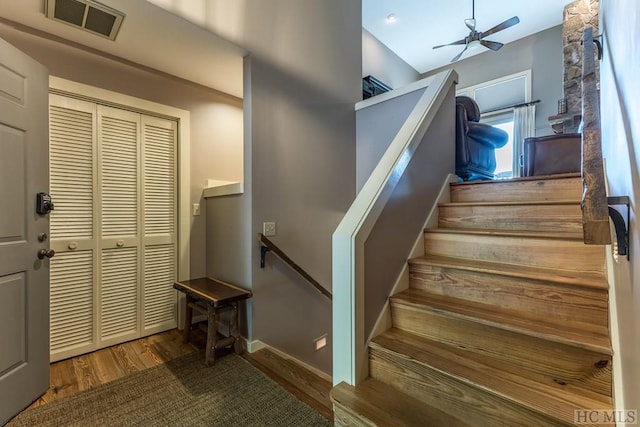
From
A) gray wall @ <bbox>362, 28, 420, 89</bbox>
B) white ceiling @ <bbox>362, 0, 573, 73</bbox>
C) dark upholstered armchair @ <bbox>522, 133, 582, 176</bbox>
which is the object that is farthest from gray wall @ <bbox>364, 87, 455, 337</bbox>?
gray wall @ <bbox>362, 28, 420, 89</bbox>

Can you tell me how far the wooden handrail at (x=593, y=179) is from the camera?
72cm

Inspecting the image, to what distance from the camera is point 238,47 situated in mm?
2273

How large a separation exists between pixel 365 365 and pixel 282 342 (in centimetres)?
131

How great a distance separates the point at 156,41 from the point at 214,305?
1.99 meters

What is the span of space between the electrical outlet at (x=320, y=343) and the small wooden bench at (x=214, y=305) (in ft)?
3.04

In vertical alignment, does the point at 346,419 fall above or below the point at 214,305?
below

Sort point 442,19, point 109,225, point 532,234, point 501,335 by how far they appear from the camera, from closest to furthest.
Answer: point 501,335, point 532,234, point 109,225, point 442,19

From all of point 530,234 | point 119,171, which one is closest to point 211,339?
point 119,171

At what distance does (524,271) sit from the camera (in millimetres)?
1381

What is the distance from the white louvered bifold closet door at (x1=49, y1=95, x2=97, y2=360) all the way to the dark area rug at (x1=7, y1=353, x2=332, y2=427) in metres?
0.66

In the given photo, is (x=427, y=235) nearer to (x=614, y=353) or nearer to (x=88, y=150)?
(x=614, y=353)

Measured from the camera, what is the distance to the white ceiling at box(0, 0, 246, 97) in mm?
1832

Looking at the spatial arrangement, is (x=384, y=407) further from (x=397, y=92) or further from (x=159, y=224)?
(x=397, y=92)

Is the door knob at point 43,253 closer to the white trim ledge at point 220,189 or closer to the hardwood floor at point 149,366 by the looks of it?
the hardwood floor at point 149,366
